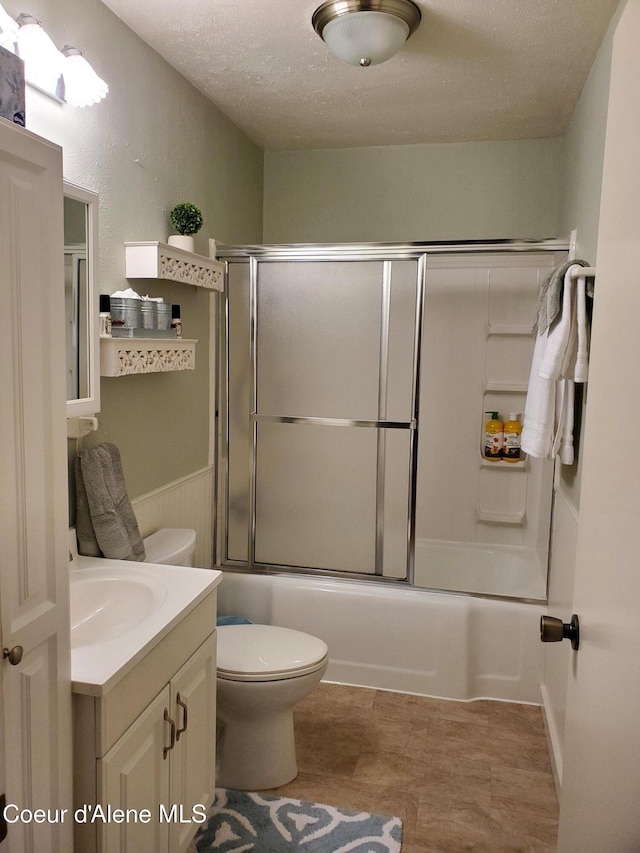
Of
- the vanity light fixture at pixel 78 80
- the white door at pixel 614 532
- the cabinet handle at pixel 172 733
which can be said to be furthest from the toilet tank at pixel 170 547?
the white door at pixel 614 532

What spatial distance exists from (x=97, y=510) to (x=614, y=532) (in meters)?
1.63

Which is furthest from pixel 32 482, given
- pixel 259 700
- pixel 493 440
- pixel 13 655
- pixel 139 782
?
pixel 493 440

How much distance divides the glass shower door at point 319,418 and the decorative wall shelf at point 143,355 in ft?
2.13

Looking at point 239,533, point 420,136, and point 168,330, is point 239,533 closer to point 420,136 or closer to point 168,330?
point 168,330

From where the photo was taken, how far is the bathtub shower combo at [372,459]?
9.34 feet

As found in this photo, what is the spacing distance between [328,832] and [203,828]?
376 millimetres

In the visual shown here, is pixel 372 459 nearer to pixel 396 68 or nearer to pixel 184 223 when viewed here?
pixel 184 223

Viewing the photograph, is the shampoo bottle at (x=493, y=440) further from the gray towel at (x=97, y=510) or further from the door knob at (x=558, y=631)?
the door knob at (x=558, y=631)

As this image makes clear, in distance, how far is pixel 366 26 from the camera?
6.99 ft

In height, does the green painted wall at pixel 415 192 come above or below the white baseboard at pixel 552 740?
above

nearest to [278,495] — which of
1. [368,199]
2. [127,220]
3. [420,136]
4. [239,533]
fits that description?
[239,533]

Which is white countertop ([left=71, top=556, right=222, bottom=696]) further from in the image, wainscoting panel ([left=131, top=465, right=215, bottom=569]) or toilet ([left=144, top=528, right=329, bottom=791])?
wainscoting panel ([left=131, top=465, right=215, bottom=569])

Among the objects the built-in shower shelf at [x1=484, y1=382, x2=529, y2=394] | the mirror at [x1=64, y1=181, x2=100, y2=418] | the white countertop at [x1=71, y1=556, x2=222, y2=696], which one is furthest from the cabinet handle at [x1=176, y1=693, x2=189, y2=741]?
the built-in shower shelf at [x1=484, y1=382, x2=529, y2=394]

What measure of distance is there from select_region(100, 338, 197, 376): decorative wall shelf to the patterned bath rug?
4.63 ft
